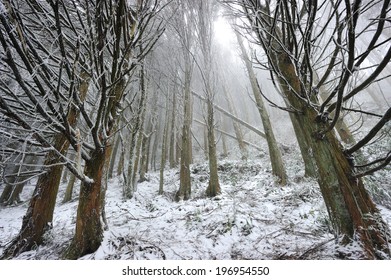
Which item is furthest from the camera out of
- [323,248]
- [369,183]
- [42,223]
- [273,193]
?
[273,193]

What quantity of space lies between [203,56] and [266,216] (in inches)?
176

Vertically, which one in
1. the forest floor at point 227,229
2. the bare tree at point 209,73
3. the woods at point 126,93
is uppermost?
the bare tree at point 209,73

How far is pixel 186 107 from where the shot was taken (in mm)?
5750

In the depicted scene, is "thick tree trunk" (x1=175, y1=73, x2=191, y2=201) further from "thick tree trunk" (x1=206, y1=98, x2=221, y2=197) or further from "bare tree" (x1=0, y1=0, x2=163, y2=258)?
"bare tree" (x1=0, y1=0, x2=163, y2=258)

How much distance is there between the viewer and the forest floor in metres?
2.25

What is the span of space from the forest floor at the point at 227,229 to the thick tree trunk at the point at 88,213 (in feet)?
0.43

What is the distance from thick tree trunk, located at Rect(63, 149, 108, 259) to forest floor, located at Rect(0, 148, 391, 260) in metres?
0.13

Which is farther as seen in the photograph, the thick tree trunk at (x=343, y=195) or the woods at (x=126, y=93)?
the thick tree trunk at (x=343, y=195)

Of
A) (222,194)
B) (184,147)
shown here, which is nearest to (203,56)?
(184,147)

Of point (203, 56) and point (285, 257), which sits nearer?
point (285, 257)

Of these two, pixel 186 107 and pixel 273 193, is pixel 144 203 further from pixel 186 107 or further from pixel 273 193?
pixel 273 193

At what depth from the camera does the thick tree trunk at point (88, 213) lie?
2070 mm

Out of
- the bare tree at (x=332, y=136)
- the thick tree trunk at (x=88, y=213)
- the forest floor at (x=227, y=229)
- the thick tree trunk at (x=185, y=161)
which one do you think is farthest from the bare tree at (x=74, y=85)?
the thick tree trunk at (x=185, y=161)

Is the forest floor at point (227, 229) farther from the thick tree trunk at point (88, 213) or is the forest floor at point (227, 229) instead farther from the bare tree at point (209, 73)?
the bare tree at point (209, 73)
